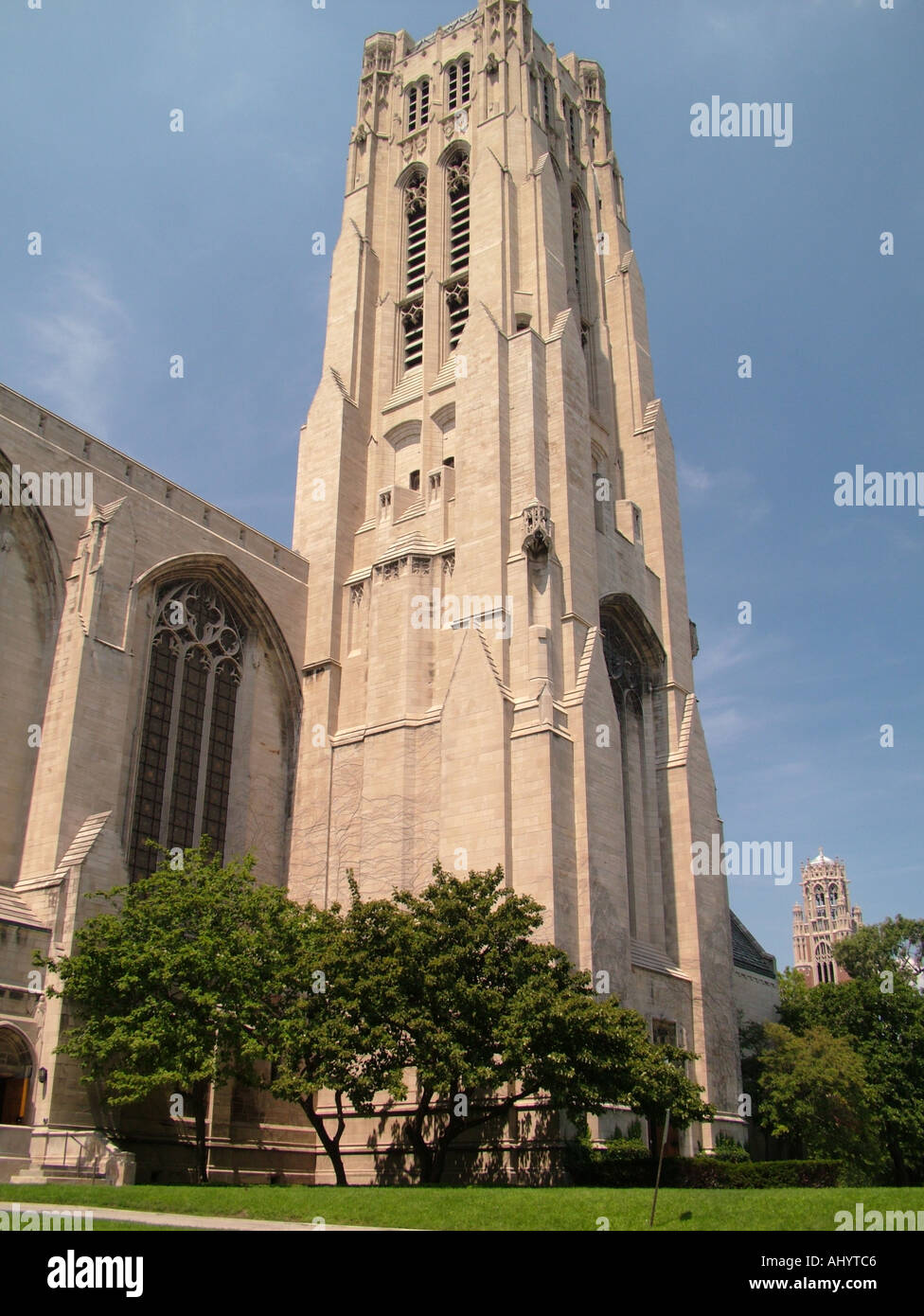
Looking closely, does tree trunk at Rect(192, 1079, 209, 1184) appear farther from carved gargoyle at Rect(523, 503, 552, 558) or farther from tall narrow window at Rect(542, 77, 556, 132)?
tall narrow window at Rect(542, 77, 556, 132)

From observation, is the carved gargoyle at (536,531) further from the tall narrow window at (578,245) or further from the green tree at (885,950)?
the green tree at (885,950)

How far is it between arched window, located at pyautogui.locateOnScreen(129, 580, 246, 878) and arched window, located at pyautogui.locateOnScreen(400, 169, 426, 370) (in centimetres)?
1496

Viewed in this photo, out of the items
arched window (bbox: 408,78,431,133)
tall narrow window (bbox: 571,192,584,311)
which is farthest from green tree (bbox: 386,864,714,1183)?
arched window (bbox: 408,78,431,133)

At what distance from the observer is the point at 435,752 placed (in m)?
33.0

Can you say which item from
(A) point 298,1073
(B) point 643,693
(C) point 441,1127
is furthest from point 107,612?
(B) point 643,693

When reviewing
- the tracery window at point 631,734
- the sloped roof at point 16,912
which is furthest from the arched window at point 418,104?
the sloped roof at point 16,912

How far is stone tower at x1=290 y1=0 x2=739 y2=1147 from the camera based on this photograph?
103 feet

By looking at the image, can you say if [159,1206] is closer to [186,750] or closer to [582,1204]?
[582,1204]

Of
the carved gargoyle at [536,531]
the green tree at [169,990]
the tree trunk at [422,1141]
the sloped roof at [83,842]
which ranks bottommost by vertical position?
the tree trunk at [422,1141]

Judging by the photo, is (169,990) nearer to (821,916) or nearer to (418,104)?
(418,104)

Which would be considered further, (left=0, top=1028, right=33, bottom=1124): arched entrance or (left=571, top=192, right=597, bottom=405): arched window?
(left=571, top=192, right=597, bottom=405): arched window

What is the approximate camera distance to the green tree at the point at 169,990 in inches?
938

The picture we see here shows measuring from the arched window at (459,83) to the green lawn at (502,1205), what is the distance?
151 feet
